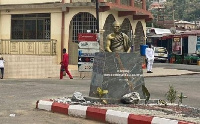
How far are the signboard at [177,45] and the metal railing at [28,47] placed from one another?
750 inches

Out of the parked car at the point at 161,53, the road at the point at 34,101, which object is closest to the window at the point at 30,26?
the road at the point at 34,101

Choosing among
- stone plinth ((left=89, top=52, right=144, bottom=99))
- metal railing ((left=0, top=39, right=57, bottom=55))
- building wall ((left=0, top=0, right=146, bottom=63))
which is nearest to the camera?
stone plinth ((left=89, top=52, right=144, bottom=99))

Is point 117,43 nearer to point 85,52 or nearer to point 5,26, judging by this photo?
point 85,52

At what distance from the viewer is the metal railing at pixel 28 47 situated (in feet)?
83.7

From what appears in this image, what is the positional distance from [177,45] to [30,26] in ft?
63.9

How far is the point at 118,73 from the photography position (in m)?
10.5

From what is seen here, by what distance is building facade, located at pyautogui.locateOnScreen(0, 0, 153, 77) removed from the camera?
24719 millimetres

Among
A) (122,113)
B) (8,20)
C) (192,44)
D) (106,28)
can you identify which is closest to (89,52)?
(106,28)

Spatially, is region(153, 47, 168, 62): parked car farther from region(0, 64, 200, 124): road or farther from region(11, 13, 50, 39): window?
region(0, 64, 200, 124): road

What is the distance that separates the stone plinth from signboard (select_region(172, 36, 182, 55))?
104 ft

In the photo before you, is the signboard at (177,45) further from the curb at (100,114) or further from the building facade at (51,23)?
the curb at (100,114)

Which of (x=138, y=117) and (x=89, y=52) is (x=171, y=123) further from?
(x=89, y=52)

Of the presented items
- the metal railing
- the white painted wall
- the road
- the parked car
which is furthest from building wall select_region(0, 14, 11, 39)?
the parked car

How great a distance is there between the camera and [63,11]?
24.9 metres
